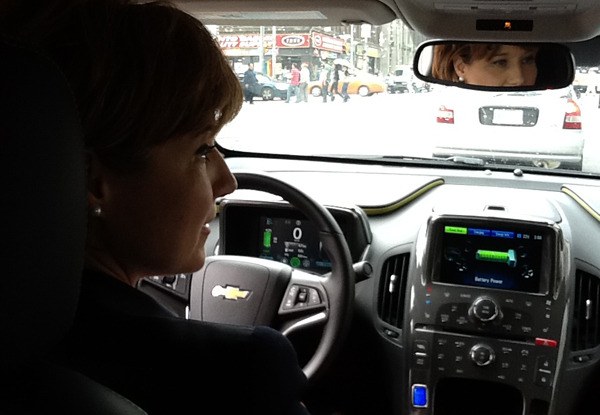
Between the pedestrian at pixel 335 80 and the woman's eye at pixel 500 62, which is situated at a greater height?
the woman's eye at pixel 500 62

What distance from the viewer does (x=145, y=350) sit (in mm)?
1300

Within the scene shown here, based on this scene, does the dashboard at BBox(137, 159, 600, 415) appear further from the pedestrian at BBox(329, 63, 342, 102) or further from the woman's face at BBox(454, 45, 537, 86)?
the pedestrian at BBox(329, 63, 342, 102)

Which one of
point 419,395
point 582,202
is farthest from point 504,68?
point 419,395

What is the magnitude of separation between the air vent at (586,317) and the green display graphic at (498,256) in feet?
0.92

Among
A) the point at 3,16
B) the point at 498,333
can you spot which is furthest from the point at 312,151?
the point at 3,16

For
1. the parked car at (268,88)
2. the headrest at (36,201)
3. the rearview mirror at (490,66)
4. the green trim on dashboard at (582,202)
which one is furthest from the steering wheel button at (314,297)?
the headrest at (36,201)

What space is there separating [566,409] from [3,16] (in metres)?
2.65

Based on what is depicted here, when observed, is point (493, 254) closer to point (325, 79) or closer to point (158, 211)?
point (325, 79)

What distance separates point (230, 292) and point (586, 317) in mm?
1382

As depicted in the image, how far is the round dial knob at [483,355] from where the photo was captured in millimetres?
3215

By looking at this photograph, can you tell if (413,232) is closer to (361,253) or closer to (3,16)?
(361,253)

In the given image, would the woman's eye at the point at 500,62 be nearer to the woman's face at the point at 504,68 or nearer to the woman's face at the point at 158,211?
the woman's face at the point at 504,68

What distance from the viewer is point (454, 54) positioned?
318cm

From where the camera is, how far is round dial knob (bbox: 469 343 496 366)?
3215 mm
